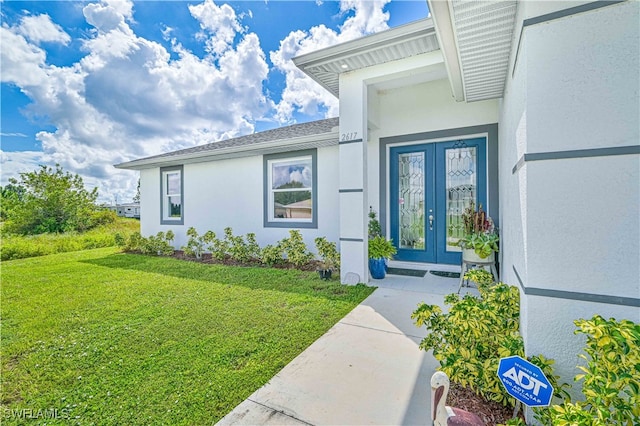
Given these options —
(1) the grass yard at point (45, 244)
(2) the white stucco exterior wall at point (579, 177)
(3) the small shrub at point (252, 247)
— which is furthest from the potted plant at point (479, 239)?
(1) the grass yard at point (45, 244)

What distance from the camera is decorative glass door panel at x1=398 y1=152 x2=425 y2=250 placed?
20.9 ft

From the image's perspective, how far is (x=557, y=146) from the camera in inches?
65.1

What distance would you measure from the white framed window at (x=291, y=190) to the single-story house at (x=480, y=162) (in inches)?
1.5

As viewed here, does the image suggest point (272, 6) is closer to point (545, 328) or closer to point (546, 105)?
point (546, 105)

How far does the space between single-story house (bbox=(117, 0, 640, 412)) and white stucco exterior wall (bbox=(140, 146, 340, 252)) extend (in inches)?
1.5

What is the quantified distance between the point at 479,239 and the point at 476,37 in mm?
3163

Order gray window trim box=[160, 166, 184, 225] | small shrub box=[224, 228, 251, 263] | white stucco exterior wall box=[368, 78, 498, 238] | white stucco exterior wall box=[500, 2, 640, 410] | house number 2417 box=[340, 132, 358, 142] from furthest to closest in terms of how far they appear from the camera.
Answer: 1. gray window trim box=[160, 166, 184, 225]
2. small shrub box=[224, 228, 251, 263]
3. white stucco exterior wall box=[368, 78, 498, 238]
4. house number 2417 box=[340, 132, 358, 142]
5. white stucco exterior wall box=[500, 2, 640, 410]

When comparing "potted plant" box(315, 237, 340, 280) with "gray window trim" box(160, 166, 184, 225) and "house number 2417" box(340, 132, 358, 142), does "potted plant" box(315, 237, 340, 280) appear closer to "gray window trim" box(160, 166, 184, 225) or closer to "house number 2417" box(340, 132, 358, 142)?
"house number 2417" box(340, 132, 358, 142)

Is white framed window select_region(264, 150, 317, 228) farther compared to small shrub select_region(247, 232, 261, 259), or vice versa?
small shrub select_region(247, 232, 261, 259)

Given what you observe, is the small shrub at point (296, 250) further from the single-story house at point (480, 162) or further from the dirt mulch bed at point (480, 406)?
the dirt mulch bed at point (480, 406)

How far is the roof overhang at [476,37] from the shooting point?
242cm

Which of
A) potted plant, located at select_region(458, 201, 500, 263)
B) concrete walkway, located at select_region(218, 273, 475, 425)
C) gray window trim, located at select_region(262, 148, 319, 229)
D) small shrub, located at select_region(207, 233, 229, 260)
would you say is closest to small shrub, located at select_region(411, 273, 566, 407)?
concrete walkway, located at select_region(218, 273, 475, 425)

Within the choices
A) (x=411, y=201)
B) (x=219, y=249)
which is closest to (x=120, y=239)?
(x=219, y=249)

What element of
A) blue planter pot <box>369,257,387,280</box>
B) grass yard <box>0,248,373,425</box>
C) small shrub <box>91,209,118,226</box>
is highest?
small shrub <box>91,209,118,226</box>
